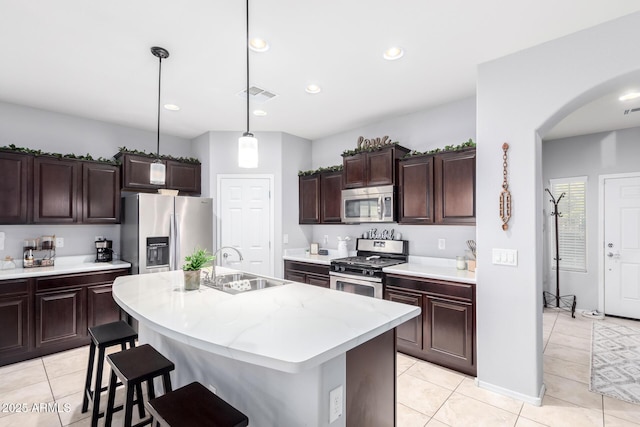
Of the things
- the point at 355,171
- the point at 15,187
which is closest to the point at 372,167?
the point at 355,171

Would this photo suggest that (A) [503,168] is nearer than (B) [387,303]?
No

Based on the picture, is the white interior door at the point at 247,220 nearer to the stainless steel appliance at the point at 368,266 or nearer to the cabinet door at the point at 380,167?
the stainless steel appliance at the point at 368,266

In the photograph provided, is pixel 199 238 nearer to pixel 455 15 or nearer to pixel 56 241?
pixel 56 241

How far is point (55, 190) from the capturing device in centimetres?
362

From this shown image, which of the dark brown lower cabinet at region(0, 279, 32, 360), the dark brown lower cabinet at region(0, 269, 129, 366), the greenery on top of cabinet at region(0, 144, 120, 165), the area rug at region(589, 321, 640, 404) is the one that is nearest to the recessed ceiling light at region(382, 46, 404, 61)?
the area rug at region(589, 321, 640, 404)

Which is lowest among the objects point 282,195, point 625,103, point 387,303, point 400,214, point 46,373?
point 46,373

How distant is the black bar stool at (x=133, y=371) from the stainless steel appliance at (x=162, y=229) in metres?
2.14

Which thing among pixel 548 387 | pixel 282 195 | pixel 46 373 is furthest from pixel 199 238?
pixel 548 387

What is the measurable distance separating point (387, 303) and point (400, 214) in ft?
6.45

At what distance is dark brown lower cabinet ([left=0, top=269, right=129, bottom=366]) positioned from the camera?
3.12 m

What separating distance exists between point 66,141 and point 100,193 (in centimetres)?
81

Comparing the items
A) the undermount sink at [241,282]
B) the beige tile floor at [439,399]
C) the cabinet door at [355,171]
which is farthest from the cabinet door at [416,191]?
the undermount sink at [241,282]

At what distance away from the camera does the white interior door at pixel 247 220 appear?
15.2 feet

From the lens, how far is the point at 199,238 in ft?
13.9
